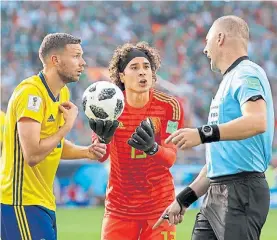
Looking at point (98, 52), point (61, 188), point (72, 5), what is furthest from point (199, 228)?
point (72, 5)

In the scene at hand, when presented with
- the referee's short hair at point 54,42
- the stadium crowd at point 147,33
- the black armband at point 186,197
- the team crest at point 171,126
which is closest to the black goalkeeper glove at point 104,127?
the team crest at point 171,126

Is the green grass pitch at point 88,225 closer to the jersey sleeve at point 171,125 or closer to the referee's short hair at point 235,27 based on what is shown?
the jersey sleeve at point 171,125

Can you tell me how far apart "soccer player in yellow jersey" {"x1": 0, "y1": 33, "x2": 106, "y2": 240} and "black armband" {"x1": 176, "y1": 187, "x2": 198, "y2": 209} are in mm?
996

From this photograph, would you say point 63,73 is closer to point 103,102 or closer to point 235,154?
point 103,102

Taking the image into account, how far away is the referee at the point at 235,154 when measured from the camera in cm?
472

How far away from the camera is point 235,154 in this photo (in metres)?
4.80

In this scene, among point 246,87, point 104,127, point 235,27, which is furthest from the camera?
point 104,127

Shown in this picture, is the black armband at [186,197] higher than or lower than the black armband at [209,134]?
lower

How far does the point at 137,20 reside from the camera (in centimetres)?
2186

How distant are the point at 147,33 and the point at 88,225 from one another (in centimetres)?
953

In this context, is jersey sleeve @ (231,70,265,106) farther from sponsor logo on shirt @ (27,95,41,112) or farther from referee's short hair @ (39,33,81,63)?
referee's short hair @ (39,33,81,63)

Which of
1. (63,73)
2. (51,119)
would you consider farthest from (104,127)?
(63,73)

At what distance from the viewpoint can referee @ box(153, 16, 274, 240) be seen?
4.72 meters

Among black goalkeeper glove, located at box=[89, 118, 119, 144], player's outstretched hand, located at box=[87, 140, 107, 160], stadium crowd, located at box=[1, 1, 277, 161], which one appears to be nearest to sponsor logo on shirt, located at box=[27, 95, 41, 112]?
black goalkeeper glove, located at box=[89, 118, 119, 144]
